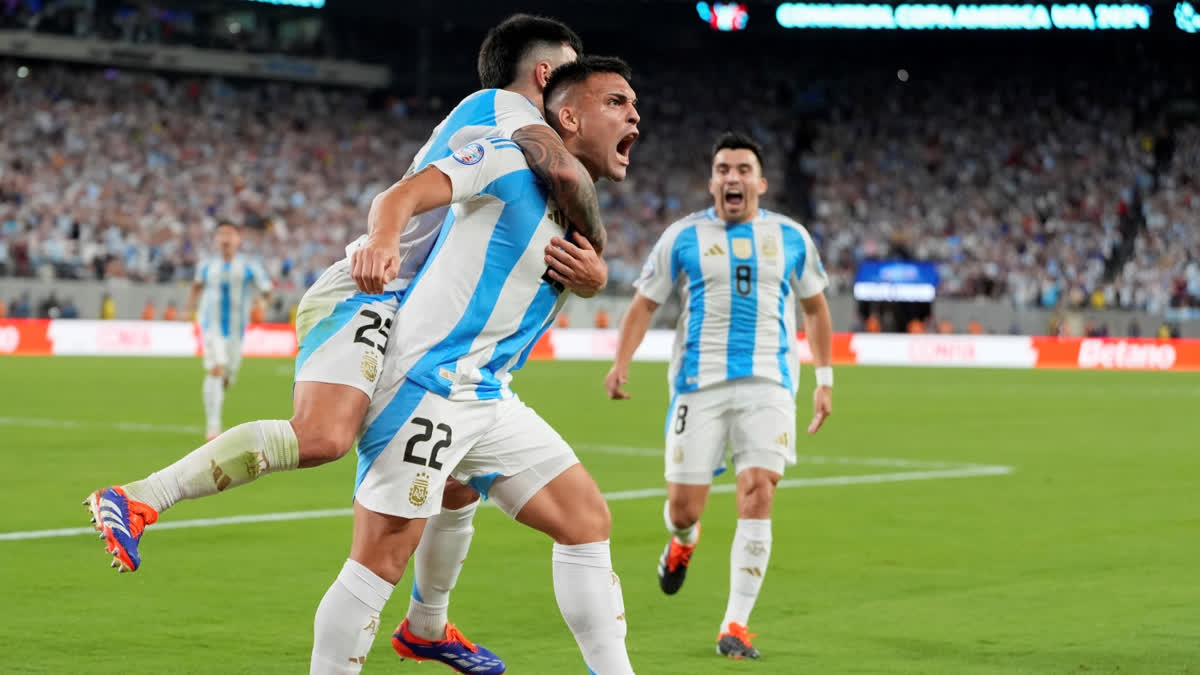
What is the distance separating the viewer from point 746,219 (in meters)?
8.48

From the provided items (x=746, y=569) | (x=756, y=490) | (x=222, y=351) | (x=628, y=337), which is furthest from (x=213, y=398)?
(x=746, y=569)

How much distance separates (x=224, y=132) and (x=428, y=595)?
134 feet

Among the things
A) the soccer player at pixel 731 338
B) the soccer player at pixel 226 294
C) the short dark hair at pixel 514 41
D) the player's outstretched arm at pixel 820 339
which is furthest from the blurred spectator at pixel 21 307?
the short dark hair at pixel 514 41

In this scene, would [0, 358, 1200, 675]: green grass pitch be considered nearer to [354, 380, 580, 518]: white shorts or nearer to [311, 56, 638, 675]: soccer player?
[311, 56, 638, 675]: soccer player

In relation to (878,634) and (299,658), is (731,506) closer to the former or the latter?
(878,634)

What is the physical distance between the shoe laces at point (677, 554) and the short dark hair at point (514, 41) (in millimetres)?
3467

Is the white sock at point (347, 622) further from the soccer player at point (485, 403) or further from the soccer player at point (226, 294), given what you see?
the soccer player at point (226, 294)

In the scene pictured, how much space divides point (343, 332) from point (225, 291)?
44.4ft

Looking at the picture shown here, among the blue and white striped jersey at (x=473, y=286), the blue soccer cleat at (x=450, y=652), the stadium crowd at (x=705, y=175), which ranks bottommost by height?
the blue soccer cleat at (x=450, y=652)

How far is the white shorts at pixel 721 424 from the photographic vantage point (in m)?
8.07

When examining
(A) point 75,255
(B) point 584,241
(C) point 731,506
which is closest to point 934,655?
(B) point 584,241

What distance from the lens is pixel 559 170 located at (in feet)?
16.3

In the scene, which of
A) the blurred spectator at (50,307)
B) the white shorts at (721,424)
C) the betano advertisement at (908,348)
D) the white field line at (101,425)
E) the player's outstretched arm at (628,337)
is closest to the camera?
the white shorts at (721,424)

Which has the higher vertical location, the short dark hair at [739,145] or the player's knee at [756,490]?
the short dark hair at [739,145]
